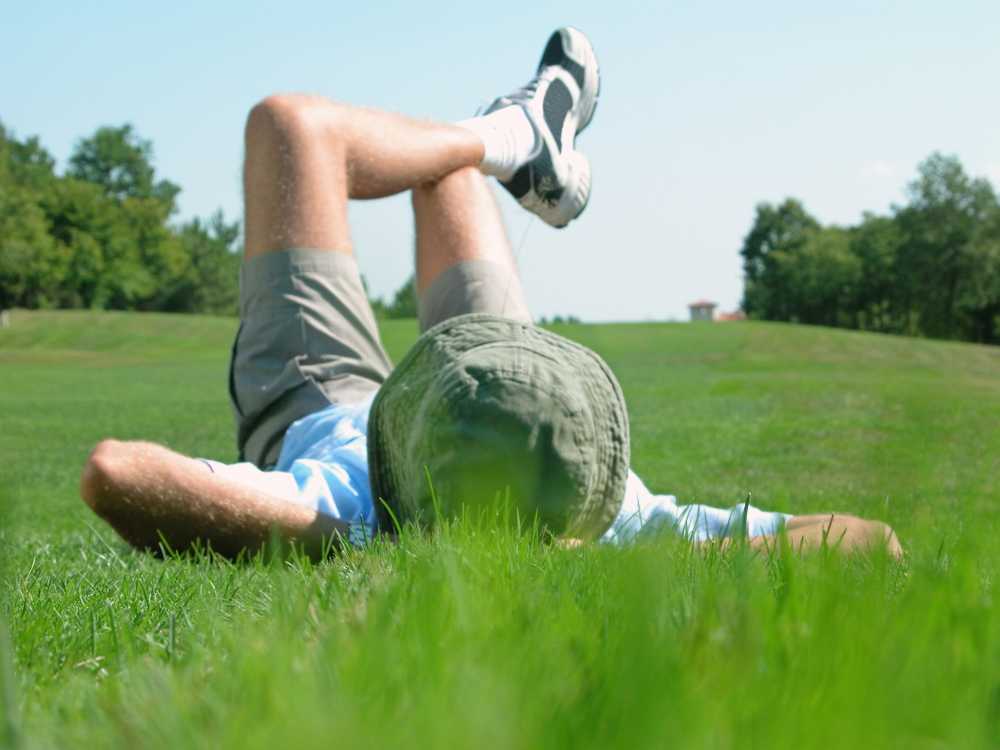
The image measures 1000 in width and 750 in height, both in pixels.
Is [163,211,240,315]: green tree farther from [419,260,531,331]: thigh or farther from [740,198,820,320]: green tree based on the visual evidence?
[419,260,531,331]: thigh

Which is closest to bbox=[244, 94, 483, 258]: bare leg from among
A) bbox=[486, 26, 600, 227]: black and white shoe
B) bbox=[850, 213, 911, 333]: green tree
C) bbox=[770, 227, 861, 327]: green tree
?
bbox=[486, 26, 600, 227]: black and white shoe

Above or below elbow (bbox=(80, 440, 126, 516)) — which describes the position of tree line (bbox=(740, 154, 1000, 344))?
above

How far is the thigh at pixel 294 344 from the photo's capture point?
3449 mm

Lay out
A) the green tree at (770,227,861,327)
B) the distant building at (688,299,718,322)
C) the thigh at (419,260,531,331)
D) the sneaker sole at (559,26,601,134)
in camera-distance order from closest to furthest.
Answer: the thigh at (419,260,531,331) → the sneaker sole at (559,26,601,134) → the green tree at (770,227,861,327) → the distant building at (688,299,718,322)

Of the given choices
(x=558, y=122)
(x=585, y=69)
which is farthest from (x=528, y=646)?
(x=585, y=69)

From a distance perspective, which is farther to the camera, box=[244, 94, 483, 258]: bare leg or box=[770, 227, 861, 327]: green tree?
box=[770, 227, 861, 327]: green tree

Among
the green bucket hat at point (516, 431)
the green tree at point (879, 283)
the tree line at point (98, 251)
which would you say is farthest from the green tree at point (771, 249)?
the green bucket hat at point (516, 431)

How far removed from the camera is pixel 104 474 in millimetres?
2322

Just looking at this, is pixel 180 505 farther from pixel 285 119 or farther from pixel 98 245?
pixel 98 245

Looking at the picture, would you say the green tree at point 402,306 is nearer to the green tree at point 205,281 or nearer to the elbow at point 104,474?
the green tree at point 205,281

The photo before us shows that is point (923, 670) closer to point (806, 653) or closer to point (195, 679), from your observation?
point (806, 653)

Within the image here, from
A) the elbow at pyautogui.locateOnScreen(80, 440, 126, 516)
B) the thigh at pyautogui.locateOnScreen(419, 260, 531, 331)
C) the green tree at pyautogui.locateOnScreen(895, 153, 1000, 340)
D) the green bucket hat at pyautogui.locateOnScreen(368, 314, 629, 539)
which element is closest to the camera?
the green bucket hat at pyautogui.locateOnScreen(368, 314, 629, 539)

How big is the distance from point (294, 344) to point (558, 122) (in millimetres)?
1439

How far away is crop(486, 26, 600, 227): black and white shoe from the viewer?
13.3 feet
